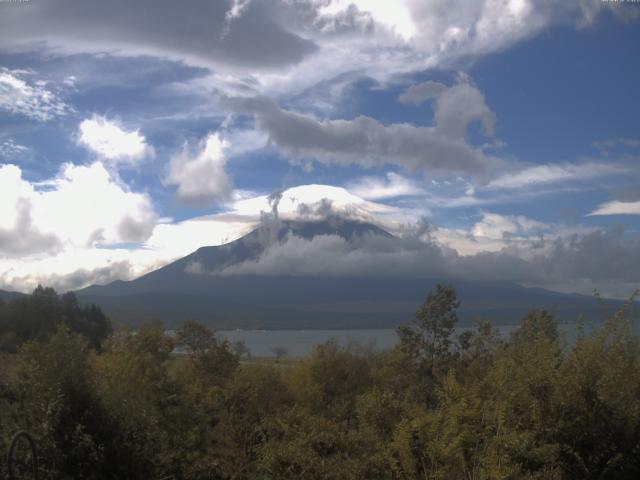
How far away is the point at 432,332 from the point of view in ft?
104

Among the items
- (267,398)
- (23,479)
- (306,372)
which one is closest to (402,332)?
(306,372)

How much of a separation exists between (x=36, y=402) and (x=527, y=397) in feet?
29.8

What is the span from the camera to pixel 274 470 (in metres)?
12.9

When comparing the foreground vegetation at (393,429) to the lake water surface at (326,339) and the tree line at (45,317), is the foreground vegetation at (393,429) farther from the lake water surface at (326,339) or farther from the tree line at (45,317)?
the tree line at (45,317)

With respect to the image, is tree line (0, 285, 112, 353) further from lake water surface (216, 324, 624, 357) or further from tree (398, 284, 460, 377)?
tree (398, 284, 460, 377)

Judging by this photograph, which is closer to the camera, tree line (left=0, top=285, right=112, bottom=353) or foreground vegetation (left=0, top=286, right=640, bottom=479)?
foreground vegetation (left=0, top=286, right=640, bottom=479)

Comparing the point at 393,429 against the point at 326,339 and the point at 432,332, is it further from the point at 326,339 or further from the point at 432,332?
the point at 326,339

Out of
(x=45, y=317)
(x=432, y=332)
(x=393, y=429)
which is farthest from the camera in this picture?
(x=45, y=317)

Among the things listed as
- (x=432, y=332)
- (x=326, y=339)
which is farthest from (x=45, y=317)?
(x=432, y=332)

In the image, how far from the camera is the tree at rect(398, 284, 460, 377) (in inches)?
1225

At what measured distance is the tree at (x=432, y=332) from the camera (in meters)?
31.1

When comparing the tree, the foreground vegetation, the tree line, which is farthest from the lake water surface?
the tree line

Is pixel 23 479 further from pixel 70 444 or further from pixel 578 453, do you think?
pixel 578 453

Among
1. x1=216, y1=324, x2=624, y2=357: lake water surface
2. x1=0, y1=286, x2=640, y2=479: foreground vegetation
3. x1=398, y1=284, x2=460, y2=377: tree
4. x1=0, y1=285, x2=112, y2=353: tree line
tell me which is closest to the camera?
x1=0, y1=286, x2=640, y2=479: foreground vegetation
